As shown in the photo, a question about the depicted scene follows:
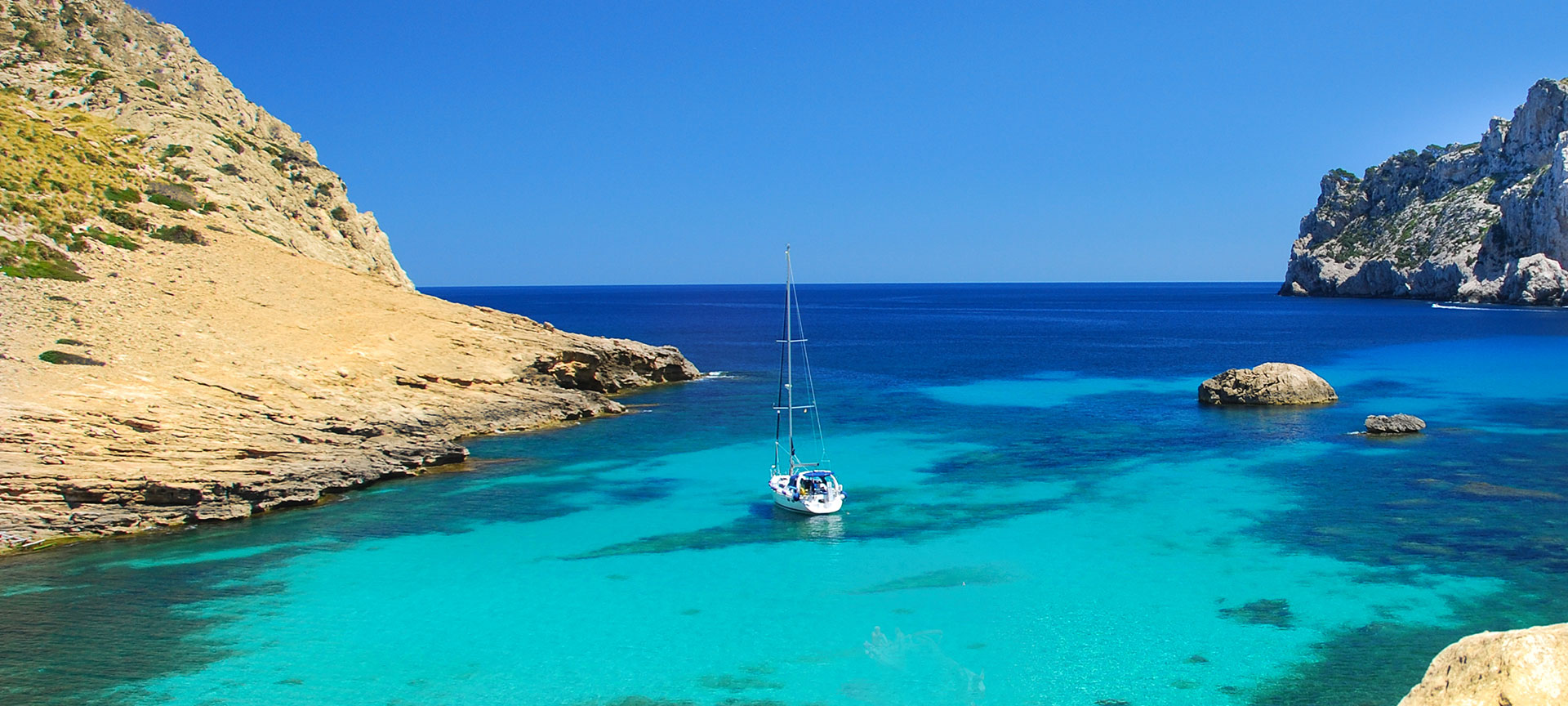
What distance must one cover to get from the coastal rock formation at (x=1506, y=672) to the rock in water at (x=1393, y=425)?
3950 centimetres

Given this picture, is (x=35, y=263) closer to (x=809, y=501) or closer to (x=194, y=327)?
(x=194, y=327)

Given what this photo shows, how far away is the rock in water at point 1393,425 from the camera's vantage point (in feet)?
147

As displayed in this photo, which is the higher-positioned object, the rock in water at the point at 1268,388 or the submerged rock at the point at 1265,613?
the rock in water at the point at 1268,388

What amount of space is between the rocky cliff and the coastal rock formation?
156 metres

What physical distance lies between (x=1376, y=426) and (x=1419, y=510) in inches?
588

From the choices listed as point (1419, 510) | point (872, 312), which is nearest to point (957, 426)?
point (1419, 510)

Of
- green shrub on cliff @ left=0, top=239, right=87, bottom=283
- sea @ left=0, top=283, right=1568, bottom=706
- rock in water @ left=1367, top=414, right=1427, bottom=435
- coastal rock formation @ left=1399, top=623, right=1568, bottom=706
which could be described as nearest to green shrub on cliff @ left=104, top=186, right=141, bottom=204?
green shrub on cliff @ left=0, top=239, right=87, bottom=283

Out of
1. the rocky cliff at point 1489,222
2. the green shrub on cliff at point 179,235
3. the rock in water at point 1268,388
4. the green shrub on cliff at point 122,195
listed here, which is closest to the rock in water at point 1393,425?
the rock in water at point 1268,388

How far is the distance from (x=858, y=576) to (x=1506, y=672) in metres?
17.5

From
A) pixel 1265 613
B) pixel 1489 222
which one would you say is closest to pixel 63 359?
pixel 1265 613

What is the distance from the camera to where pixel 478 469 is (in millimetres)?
39469

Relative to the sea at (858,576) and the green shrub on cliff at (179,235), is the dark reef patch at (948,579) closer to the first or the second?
the sea at (858,576)

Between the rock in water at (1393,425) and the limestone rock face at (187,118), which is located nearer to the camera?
the rock in water at (1393,425)

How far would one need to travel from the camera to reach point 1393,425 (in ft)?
147
